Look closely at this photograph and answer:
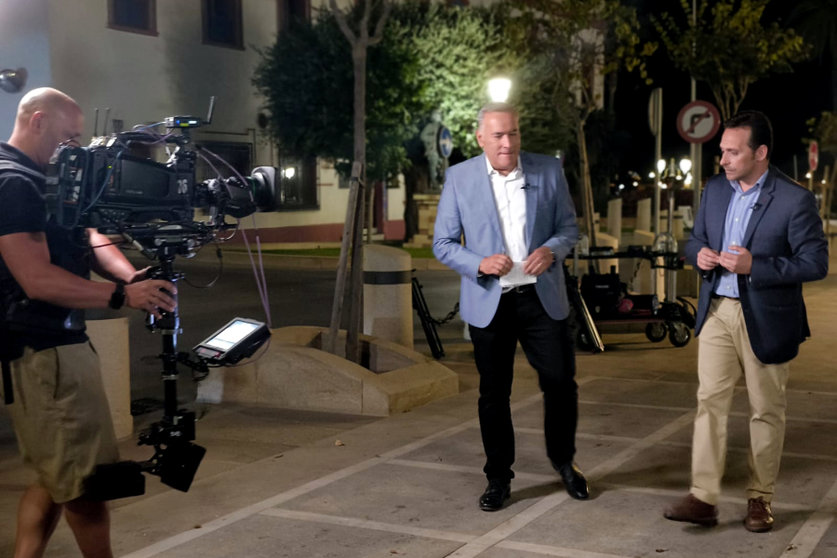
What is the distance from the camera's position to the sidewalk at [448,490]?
508cm

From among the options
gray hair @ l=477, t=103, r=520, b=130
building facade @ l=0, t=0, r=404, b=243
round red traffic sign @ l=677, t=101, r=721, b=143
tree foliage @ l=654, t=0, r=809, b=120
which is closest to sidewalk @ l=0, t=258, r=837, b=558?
gray hair @ l=477, t=103, r=520, b=130

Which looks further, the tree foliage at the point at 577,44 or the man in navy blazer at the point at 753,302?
the tree foliage at the point at 577,44

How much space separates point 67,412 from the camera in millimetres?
3930

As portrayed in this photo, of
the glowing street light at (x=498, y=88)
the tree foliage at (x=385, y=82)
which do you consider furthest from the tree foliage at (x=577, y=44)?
the tree foliage at (x=385, y=82)

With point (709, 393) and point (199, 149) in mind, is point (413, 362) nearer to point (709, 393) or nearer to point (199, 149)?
point (709, 393)

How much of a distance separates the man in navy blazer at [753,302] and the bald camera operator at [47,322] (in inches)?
96.1

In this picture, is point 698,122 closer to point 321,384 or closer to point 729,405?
point 321,384

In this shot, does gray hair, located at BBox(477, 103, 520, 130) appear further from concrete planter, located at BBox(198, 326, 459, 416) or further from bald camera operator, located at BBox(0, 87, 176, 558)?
concrete planter, located at BBox(198, 326, 459, 416)

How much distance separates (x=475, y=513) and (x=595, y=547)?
0.74 m

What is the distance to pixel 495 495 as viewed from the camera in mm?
5625

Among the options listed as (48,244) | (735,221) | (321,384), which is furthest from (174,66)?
(48,244)

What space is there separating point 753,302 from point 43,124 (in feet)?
9.70

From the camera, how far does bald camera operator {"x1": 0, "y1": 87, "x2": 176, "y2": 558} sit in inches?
150

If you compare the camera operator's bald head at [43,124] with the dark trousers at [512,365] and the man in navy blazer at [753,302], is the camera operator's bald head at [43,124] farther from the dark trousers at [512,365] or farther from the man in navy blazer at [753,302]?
the man in navy blazer at [753,302]
